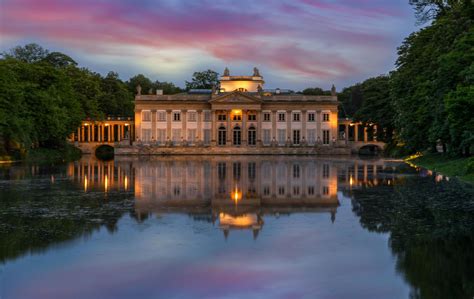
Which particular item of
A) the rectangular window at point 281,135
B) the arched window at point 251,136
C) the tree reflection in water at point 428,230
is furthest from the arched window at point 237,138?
the tree reflection in water at point 428,230

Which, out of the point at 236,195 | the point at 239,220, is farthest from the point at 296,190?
the point at 239,220

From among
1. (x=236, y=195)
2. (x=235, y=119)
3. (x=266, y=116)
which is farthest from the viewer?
(x=266, y=116)

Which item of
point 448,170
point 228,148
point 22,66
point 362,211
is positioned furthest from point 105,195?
point 228,148

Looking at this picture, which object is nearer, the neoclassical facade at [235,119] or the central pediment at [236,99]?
the central pediment at [236,99]

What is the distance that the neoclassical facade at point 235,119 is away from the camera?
90.5 m

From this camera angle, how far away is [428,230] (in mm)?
14023

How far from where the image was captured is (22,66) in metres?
67.2

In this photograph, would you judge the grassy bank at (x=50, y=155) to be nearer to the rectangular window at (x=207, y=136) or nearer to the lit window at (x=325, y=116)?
the rectangular window at (x=207, y=136)

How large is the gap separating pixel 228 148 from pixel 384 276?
7615 cm

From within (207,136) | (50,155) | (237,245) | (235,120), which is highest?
(235,120)

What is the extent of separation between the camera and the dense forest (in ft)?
111

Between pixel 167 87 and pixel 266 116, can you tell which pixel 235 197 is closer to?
pixel 266 116

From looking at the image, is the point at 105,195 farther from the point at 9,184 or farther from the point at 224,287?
the point at 224,287

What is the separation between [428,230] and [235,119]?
77678mm
